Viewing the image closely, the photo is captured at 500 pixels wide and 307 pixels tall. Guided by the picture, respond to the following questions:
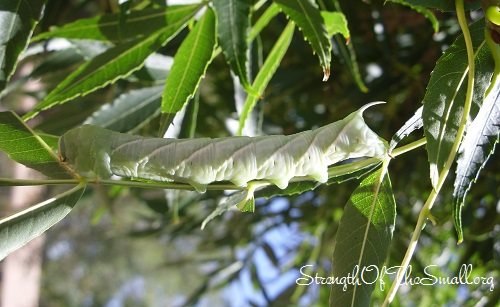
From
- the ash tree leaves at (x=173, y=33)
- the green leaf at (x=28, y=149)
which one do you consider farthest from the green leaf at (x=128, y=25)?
the green leaf at (x=28, y=149)

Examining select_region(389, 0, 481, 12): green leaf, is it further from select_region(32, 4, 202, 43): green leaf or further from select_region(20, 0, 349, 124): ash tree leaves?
select_region(32, 4, 202, 43): green leaf

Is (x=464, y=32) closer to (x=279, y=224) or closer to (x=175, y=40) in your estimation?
(x=175, y=40)

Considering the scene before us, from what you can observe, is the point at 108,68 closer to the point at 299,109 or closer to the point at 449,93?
the point at 449,93

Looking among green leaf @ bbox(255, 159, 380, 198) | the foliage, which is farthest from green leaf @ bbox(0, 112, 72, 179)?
green leaf @ bbox(255, 159, 380, 198)

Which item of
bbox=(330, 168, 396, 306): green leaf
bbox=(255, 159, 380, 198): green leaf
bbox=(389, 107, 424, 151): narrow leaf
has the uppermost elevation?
bbox=(389, 107, 424, 151): narrow leaf

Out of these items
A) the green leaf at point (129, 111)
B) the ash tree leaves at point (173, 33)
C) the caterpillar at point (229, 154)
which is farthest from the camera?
the green leaf at point (129, 111)

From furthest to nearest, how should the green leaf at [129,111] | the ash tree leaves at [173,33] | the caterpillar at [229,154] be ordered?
the green leaf at [129,111] → the ash tree leaves at [173,33] → the caterpillar at [229,154]

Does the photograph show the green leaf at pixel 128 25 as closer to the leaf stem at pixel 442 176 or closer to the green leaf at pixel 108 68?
the green leaf at pixel 108 68

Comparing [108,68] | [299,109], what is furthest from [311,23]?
[299,109]
